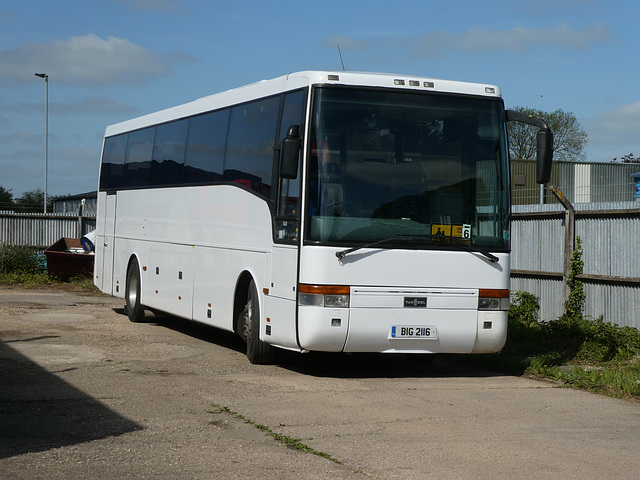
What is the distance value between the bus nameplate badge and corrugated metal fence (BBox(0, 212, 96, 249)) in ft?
70.5

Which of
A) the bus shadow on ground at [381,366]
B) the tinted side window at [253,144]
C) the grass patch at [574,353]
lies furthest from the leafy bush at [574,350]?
the tinted side window at [253,144]

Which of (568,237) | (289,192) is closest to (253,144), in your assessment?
(289,192)

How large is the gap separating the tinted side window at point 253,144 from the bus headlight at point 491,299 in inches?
116

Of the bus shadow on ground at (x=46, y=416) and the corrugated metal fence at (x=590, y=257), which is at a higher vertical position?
the corrugated metal fence at (x=590, y=257)

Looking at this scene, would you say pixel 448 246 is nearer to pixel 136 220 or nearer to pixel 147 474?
pixel 147 474

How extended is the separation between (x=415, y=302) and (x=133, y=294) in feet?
27.6

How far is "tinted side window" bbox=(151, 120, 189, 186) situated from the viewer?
16016 millimetres

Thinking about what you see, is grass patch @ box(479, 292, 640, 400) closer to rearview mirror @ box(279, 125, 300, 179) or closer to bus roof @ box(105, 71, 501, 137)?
bus roof @ box(105, 71, 501, 137)

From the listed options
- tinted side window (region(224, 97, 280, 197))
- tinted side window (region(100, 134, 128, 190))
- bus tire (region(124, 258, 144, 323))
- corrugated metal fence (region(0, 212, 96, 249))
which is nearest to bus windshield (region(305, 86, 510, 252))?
tinted side window (region(224, 97, 280, 197))

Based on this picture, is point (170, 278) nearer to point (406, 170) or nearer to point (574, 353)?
point (406, 170)

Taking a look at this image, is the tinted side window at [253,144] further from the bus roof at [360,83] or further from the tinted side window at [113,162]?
the tinted side window at [113,162]

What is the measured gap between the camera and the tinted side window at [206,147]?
1427 cm

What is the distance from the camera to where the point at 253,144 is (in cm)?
1305

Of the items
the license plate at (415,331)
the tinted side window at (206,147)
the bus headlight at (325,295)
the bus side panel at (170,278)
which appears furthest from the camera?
the bus side panel at (170,278)
